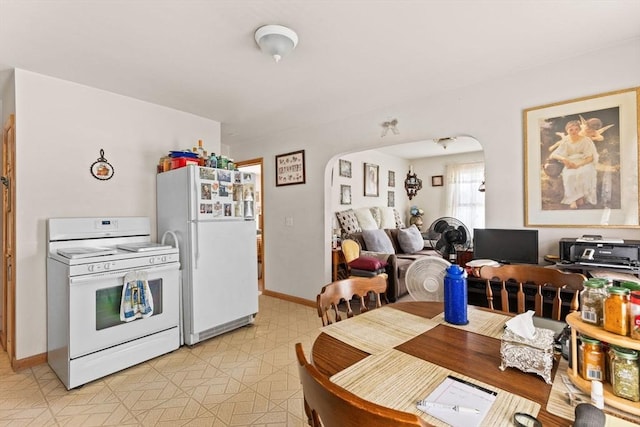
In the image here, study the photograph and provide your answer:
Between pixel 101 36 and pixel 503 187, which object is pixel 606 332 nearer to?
pixel 503 187

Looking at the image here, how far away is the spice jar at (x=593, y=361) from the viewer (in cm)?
77

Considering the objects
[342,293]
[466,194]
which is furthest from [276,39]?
[466,194]

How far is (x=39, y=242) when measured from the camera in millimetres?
2492

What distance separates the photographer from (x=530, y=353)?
34.7 inches

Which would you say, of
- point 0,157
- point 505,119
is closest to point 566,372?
point 505,119

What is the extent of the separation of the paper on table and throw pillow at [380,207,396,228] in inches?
181

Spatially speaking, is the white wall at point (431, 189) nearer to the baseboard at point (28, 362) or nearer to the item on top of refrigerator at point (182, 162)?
the item on top of refrigerator at point (182, 162)

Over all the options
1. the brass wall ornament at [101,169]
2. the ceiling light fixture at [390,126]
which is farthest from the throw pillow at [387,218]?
the brass wall ornament at [101,169]

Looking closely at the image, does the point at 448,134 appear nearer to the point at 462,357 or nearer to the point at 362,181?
the point at 462,357

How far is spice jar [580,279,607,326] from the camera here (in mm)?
788

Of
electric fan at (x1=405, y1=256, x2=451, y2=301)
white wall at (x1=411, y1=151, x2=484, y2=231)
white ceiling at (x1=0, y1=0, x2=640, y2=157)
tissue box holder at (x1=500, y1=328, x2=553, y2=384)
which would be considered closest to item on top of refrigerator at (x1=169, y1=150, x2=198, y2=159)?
white ceiling at (x1=0, y1=0, x2=640, y2=157)

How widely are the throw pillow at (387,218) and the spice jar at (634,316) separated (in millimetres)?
4689

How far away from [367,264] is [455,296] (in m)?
2.36

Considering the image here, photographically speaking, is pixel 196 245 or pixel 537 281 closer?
pixel 537 281
